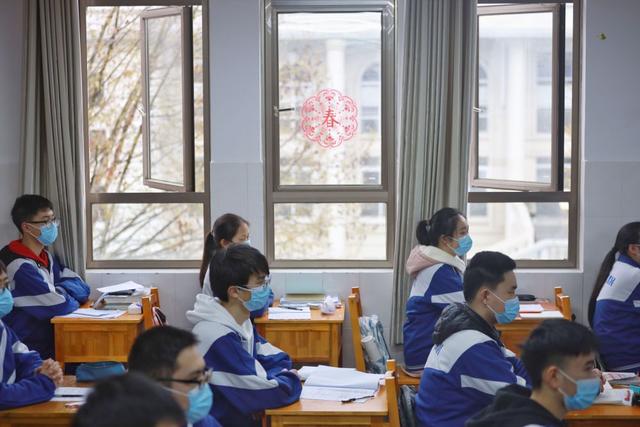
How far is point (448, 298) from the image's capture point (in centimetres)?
474

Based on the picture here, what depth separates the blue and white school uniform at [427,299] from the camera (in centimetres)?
469

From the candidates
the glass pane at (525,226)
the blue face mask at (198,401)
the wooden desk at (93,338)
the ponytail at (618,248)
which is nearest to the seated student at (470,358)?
the blue face mask at (198,401)

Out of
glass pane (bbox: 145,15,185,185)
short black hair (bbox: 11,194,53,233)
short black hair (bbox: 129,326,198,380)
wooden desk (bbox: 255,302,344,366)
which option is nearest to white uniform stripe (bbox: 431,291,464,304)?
wooden desk (bbox: 255,302,344,366)

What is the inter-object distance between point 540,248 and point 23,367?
329 inches

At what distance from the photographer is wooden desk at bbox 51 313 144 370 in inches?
200

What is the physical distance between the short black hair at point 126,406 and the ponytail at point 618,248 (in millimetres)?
3840

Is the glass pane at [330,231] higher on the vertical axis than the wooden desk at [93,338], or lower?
higher

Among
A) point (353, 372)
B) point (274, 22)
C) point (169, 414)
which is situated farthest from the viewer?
point (274, 22)

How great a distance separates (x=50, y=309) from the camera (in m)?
5.03

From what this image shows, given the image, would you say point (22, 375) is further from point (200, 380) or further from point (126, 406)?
point (126, 406)

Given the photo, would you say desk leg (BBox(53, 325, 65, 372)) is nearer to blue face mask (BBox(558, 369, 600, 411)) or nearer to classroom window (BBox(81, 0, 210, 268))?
classroom window (BBox(81, 0, 210, 268))

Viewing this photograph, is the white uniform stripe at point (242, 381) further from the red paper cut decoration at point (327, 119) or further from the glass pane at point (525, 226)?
the glass pane at point (525, 226)

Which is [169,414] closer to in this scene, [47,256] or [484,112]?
[47,256]

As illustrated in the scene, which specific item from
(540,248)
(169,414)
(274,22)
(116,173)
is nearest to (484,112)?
(274,22)
